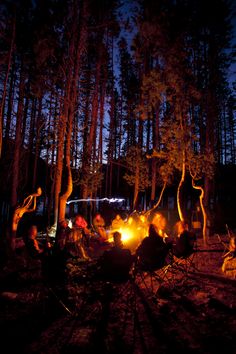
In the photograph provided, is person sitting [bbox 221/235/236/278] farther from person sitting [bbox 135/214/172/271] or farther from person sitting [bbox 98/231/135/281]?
person sitting [bbox 98/231/135/281]

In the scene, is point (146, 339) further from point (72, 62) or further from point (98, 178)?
point (98, 178)

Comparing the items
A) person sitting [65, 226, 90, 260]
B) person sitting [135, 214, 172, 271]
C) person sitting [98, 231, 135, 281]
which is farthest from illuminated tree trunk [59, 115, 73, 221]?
person sitting [98, 231, 135, 281]

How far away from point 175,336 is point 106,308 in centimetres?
144

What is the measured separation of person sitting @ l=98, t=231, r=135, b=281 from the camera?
5.30m

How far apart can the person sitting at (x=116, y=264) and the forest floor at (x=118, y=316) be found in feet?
1.41

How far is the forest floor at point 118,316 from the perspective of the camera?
3.63 m

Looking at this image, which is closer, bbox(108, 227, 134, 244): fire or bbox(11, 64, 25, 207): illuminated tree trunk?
bbox(108, 227, 134, 244): fire

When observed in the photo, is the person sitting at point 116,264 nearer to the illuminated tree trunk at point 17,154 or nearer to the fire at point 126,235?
the fire at point 126,235

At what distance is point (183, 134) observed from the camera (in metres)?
11.3

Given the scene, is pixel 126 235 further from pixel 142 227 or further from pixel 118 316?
pixel 118 316

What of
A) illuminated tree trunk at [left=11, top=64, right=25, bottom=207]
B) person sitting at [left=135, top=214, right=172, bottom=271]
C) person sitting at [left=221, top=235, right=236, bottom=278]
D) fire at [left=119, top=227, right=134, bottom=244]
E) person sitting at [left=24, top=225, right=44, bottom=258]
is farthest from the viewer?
illuminated tree trunk at [left=11, top=64, right=25, bottom=207]

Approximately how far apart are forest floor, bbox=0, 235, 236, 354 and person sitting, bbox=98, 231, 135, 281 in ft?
1.41

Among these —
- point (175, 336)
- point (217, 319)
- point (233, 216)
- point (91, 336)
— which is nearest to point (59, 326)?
point (91, 336)

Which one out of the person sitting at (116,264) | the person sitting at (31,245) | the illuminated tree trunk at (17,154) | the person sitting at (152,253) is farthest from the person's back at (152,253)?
the illuminated tree trunk at (17,154)
